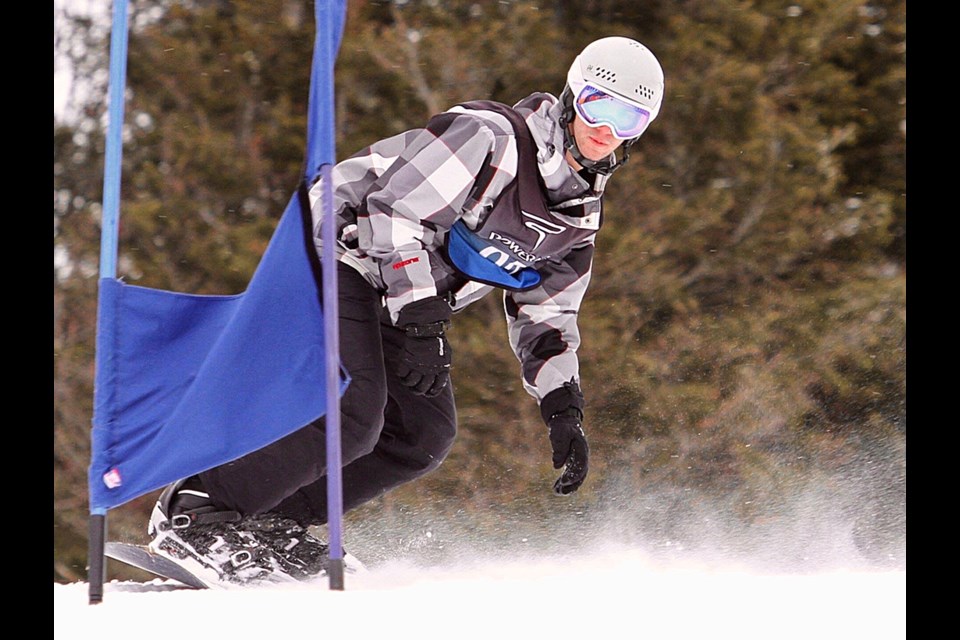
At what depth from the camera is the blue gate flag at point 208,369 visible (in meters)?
2.29

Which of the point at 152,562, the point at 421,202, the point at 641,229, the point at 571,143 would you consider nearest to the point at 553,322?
the point at 571,143

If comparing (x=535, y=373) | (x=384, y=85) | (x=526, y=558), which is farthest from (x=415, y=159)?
(x=384, y=85)

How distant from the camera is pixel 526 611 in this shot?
217 centimetres

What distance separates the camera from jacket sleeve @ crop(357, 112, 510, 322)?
2699 millimetres

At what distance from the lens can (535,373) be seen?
321 centimetres

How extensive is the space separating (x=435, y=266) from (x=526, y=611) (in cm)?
110

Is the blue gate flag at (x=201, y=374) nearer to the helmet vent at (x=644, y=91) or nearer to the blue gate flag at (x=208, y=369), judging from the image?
the blue gate flag at (x=208, y=369)

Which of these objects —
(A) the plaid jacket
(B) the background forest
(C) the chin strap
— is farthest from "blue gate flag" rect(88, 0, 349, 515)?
(B) the background forest

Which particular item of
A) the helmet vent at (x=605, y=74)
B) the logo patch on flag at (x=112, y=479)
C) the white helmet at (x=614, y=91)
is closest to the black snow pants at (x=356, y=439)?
the logo patch on flag at (x=112, y=479)

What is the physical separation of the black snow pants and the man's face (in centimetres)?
73

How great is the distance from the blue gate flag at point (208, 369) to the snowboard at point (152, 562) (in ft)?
2.56

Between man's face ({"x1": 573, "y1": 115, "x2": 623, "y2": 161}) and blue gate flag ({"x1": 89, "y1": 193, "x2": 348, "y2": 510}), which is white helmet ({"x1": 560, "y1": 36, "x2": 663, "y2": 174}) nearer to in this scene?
man's face ({"x1": 573, "y1": 115, "x2": 623, "y2": 161})

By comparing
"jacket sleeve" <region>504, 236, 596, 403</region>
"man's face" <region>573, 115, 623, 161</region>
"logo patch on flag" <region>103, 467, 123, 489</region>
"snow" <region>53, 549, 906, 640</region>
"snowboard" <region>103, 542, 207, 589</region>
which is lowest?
"snowboard" <region>103, 542, 207, 589</region>
